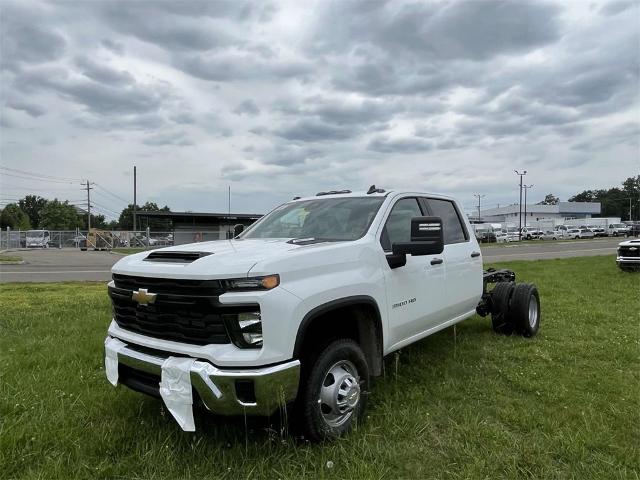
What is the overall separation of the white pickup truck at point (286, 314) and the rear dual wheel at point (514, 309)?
6.91ft

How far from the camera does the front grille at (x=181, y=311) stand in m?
2.95

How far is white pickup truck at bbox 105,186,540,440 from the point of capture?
9.55ft

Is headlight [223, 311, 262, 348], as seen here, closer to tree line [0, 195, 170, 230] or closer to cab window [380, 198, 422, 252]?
cab window [380, 198, 422, 252]

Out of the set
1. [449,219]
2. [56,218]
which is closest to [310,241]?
[449,219]

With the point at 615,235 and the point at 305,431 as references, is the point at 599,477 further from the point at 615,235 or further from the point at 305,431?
the point at 615,235

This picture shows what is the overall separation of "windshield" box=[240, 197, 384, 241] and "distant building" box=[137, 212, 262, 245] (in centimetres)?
3448

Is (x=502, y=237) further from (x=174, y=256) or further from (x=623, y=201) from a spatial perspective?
(x=623, y=201)

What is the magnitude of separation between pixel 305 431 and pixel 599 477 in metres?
1.82

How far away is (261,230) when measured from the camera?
4.85m

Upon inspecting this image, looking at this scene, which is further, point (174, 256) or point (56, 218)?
point (56, 218)

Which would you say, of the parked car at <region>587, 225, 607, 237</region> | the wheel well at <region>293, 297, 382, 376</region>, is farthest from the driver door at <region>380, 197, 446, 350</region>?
the parked car at <region>587, 225, 607, 237</region>

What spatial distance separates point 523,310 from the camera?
6223mm

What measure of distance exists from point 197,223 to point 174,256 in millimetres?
46515

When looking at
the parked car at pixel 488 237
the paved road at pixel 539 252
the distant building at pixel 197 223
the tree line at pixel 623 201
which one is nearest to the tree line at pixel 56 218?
the distant building at pixel 197 223
